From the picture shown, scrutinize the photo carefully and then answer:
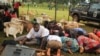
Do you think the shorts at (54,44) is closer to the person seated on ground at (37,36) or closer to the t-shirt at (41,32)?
the person seated on ground at (37,36)

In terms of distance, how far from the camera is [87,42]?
350 inches

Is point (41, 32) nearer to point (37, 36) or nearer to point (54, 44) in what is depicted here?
point (37, 36)

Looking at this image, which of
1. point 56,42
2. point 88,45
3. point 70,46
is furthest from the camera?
point 88,45

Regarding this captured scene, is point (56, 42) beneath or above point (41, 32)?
beneath

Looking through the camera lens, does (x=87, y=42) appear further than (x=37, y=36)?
No

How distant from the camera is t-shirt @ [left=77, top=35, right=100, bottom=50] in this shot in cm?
869

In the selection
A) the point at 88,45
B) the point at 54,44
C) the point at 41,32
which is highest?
the point at 41,32

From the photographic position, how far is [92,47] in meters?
8.73

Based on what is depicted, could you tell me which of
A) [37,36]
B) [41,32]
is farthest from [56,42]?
[37,36]

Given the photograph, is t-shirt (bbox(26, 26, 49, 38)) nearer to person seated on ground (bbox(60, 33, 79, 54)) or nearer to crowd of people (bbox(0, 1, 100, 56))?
crowd of people (bbox(0, 1, 100, 56))

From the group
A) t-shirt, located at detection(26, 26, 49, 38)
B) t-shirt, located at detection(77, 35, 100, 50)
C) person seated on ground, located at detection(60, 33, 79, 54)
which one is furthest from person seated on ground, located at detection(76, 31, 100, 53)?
t-shirt, located at detection(26, 26, 49, 38)

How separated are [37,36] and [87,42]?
164cm

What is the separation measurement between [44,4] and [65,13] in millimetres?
2144

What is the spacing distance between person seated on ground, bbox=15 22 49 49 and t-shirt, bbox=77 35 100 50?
116cm
